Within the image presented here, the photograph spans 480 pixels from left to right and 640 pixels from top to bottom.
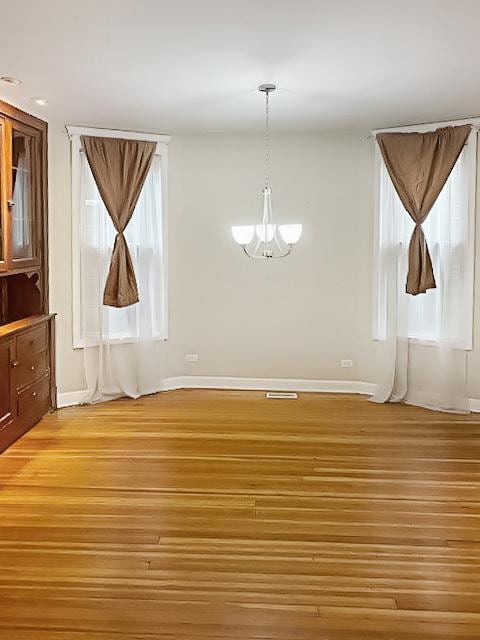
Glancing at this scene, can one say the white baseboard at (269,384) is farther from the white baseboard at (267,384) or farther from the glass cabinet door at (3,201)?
the glass cabinet door at (3,201)

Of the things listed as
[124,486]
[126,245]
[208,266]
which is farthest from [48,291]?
[124,486]

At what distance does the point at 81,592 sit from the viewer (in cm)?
295

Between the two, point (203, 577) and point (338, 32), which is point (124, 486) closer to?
point (203, 577)

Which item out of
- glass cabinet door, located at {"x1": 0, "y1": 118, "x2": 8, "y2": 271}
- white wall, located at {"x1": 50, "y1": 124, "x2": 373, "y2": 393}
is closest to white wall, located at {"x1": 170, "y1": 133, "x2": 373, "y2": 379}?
white wall, located at {"x1": 50, "y1": 124, "x2": 373, "y2": 393}

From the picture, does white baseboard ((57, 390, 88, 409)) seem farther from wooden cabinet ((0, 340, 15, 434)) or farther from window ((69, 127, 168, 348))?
wooden cabinet ((0, 340, 15, 434))

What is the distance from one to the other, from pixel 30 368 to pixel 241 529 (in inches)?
100

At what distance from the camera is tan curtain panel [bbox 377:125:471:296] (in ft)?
19.5

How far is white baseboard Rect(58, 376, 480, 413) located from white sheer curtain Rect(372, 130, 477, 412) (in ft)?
1.27

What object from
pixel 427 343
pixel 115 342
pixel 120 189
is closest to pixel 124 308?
pixel 115 342

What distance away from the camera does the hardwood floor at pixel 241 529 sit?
9.10 feet

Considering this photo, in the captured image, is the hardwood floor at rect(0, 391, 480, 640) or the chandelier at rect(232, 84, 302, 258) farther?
the chandelier at rect(232, 84, 302, 258)

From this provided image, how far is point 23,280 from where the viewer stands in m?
5.86

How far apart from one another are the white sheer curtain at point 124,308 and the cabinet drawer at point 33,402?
0.55 meters

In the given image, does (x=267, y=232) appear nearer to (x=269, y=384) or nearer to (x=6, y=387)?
(x=269, y=384)
